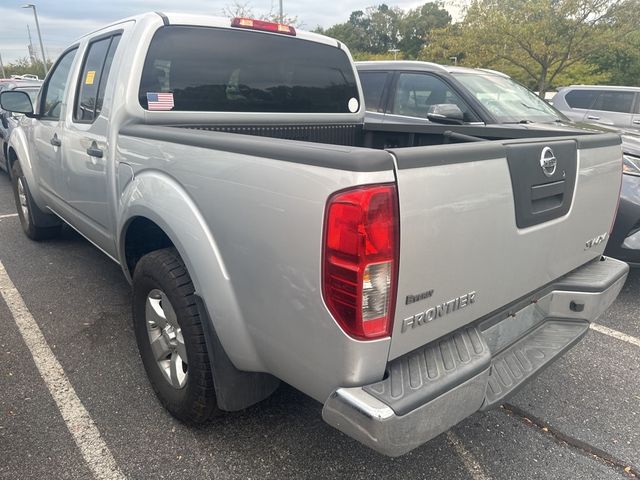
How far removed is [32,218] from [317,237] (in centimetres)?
441

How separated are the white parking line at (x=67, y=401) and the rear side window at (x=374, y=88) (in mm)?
4495

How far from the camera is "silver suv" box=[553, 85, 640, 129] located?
9.24 metres

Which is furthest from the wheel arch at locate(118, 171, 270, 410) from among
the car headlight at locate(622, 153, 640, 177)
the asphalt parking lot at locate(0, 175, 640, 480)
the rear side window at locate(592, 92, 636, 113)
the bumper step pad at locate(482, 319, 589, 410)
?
the rear side window at locate(592, 92, 636, 113)

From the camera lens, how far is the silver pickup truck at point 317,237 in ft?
5.05

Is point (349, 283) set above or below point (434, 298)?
above

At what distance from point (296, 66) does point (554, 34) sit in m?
15.7

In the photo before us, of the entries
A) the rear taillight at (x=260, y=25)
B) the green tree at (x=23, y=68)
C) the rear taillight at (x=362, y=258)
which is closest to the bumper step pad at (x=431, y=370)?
the rear taillight at (x=362, y=258)

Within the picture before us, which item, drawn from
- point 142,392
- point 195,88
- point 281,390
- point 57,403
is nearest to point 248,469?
point 281,390

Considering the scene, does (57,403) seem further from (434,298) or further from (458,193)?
(458,193)

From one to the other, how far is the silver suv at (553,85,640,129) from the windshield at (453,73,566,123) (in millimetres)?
3738

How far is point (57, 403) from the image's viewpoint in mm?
2594

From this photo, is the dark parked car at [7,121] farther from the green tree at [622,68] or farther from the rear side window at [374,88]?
the green tree at [622,68]

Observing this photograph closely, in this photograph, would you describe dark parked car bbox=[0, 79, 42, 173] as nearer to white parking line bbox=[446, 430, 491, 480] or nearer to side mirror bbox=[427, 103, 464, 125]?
side mirror bbox=[427, 103, 464, 125]

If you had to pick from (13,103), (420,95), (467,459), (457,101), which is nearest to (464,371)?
(467,459)
